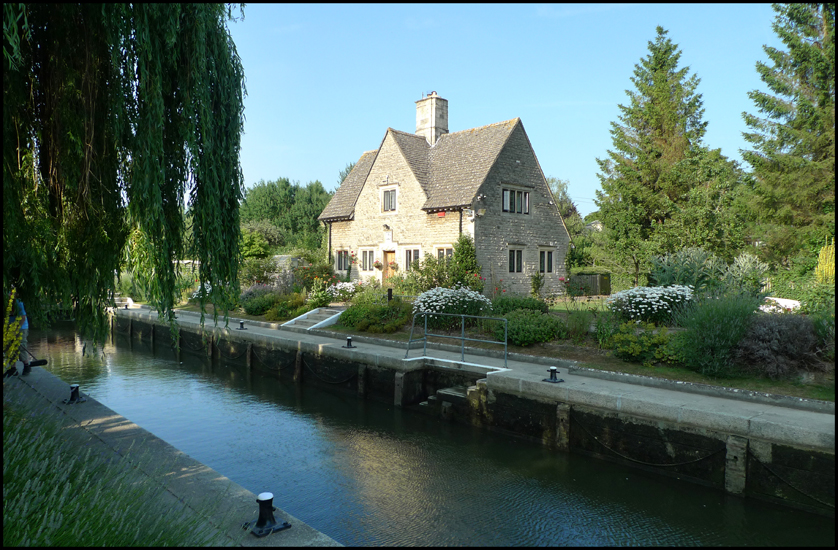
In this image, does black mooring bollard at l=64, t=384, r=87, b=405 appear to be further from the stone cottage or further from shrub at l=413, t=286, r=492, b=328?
the stone cottage

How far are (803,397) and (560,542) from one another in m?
4.48

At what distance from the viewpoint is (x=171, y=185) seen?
6418 millimetres

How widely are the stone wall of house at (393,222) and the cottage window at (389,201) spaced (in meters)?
0.15

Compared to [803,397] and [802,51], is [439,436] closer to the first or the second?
[803,397]

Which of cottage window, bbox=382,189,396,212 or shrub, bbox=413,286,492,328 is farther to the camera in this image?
cottage window, bbox=382,189,396,212

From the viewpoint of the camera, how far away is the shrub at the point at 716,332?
912cm

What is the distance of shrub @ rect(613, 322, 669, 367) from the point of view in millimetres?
10625

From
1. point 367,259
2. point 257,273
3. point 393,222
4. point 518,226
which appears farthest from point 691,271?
point 257,273

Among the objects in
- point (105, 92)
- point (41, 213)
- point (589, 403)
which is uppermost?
point (105, 92)

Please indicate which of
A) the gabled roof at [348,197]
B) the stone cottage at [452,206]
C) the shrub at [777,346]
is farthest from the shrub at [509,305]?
the gabled roof at [348,197]

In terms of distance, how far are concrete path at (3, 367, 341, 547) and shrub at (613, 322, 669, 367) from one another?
7.27m

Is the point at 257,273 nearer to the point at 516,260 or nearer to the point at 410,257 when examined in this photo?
the point at 410,257

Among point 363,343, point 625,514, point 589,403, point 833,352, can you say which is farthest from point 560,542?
point 363,343

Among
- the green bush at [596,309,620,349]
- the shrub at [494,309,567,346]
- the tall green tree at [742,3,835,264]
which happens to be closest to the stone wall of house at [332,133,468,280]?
the shrub at [494,309,567,346]
